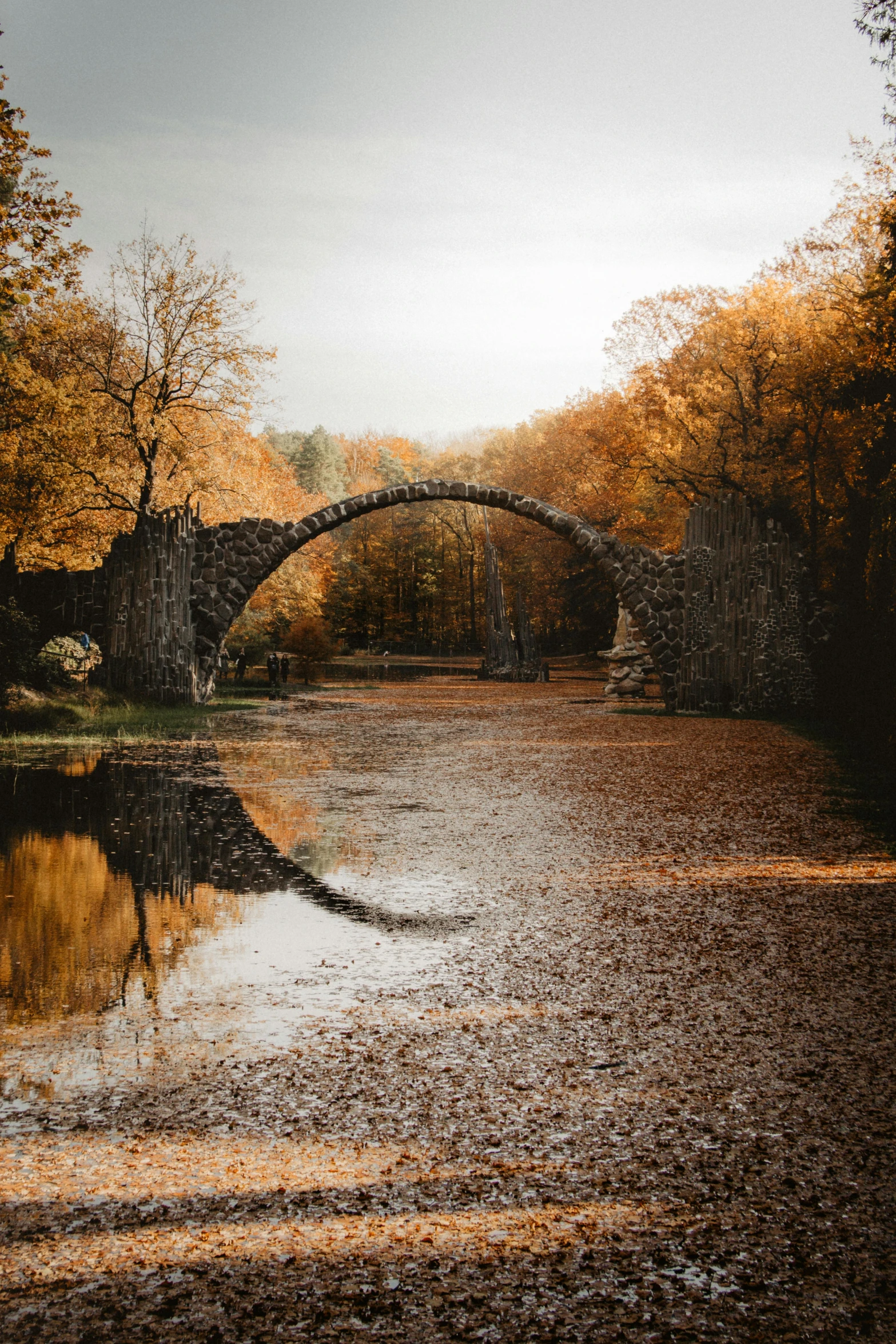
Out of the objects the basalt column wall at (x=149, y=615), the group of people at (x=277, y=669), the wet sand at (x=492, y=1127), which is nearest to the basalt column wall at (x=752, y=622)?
the basalt column wall at (x=149, y=615)

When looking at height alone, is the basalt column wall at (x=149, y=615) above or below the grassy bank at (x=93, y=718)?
above

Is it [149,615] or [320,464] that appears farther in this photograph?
[320,464]

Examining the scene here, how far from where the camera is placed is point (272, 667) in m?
26.0

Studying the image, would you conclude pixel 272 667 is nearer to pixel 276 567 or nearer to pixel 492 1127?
pixel 276 567

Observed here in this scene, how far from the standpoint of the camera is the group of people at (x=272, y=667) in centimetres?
2594

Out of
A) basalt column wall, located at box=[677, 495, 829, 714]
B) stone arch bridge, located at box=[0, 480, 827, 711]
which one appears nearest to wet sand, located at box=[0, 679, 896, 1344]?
basalt column wall, located at box=[677, 495, 829, 714]

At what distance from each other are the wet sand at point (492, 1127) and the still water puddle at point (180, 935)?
0.03 meters

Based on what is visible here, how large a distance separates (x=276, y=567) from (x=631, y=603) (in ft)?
19.6

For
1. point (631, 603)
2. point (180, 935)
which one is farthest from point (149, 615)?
point (180, 935)

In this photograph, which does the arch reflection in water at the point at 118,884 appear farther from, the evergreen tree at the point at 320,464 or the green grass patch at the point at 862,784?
the evergreen tree at the point at 320,464

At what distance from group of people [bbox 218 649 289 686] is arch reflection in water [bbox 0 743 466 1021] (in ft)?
54.1

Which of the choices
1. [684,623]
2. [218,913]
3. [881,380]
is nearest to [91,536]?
[684,623]

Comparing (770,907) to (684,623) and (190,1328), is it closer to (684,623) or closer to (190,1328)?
(190,1328)

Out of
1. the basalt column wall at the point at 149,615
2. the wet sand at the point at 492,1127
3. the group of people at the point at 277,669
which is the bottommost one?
the wet sand at the point at 492,1127
